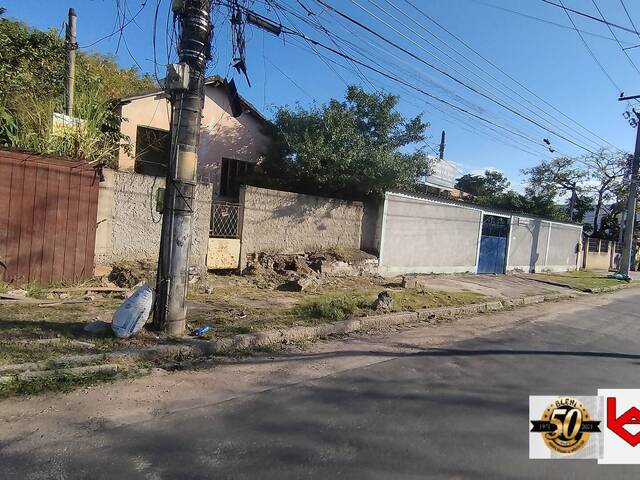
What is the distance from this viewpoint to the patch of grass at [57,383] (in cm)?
407

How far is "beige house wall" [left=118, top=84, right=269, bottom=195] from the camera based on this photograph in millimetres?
14766

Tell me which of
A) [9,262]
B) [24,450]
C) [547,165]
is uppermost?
[547,165]

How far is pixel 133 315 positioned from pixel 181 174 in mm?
1785

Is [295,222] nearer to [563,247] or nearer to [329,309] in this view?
[329,309]

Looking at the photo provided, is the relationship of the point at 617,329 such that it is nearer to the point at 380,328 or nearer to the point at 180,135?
the point at 380,328

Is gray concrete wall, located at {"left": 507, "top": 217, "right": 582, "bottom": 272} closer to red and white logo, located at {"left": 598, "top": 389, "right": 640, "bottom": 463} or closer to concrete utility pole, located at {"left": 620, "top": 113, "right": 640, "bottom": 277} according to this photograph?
concrete utility pole, located at {"left": 620, "top": 113, "right": 640, "bottom": 277}

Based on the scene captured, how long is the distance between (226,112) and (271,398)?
1349cm

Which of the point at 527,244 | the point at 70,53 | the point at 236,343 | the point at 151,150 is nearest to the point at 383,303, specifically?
the point at 236,343

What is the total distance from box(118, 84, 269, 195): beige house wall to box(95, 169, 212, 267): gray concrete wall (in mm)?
5407

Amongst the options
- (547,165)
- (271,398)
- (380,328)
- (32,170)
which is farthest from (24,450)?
(547,165)

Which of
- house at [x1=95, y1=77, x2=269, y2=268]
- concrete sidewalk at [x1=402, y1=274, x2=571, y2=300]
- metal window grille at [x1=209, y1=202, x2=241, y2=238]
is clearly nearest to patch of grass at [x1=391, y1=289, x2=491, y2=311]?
concrete sidewalk at [x1=402, y1=274, x2=571, y2=300]

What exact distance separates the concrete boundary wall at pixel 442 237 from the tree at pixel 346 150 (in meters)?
0.99

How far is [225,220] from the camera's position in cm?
1087

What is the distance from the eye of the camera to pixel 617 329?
8984 millimetres
